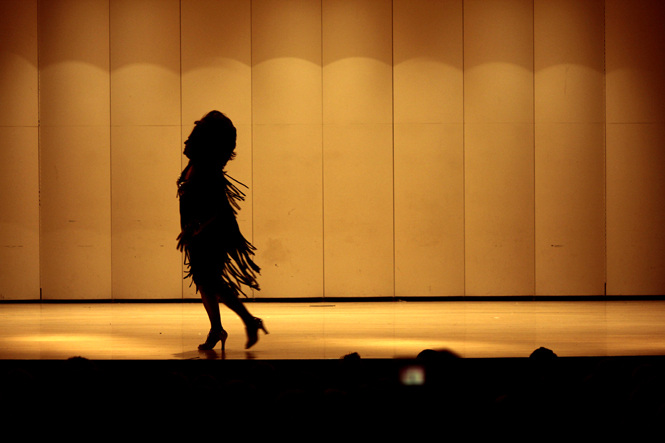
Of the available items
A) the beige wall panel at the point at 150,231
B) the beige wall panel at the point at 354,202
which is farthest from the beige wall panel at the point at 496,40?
the beige wall panel at the point at 150,231

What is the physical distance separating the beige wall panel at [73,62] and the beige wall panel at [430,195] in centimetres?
258

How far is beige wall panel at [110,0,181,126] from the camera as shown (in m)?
5.09

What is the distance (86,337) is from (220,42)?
300 cm

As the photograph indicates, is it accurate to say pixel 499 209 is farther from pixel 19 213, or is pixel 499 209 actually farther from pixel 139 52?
pixel 19 213

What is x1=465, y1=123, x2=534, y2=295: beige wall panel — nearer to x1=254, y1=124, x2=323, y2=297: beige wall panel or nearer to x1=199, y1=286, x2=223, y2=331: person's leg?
x1=254, y1=124, x2=323, y2=297: beige wall panel

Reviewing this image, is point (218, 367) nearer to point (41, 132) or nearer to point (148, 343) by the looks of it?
point (148, 343)

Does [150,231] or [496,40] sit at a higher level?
[496,40]

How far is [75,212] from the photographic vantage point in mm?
5094

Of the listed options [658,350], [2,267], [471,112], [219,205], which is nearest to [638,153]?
[471,112]

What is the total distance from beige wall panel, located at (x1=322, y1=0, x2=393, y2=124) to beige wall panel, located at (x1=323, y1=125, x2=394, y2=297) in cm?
14

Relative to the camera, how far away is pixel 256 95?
512 cm

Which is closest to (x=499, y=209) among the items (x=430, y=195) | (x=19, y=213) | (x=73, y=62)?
(x=430, y=195)

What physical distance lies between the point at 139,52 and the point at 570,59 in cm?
367

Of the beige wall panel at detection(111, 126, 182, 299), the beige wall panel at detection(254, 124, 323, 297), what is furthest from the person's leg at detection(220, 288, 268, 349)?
the beige wall panel at detection(111, 126, 182, 299)
